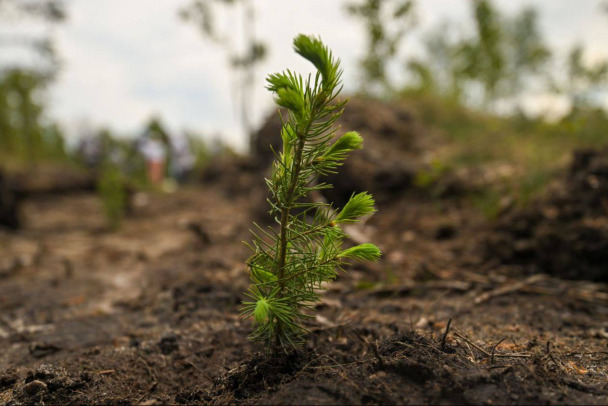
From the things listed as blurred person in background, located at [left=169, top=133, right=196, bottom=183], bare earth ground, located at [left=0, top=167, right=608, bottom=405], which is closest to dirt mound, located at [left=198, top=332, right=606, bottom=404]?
bare earth ground, located at [left=0, top=167, right=608, bottom=405]

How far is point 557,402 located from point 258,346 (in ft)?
4.29

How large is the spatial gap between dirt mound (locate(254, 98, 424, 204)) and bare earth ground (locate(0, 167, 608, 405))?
14.3 inches

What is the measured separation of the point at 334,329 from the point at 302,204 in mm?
964

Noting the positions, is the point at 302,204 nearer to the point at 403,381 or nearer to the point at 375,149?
the point at 403,381

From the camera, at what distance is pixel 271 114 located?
6.76m

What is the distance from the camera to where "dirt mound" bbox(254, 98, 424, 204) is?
16.5ft

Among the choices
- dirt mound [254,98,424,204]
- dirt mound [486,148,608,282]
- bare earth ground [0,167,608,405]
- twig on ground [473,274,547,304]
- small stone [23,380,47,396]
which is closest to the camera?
bare earth ground [0,167,608,405]

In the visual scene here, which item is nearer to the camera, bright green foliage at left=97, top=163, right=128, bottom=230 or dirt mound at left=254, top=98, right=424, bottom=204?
dirt mound at left=254, top=98, right=424, bottom=204

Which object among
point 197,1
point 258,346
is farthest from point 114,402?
point 197,1

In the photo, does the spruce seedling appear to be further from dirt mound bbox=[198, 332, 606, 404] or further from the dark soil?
the dark soil

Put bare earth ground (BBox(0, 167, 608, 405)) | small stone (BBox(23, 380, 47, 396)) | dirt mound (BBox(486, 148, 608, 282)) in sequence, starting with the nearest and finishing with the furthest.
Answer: bare earth ground (BBox(0, 167, 608, 405)), small stone (BBox(23, 380, 47, 396)), dirt mound (BBox(486, 148, 608, 282))

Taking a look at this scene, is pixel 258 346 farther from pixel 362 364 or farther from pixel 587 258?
pixel 587 258

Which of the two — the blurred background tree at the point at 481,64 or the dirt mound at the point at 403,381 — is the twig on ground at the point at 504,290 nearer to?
the dirt mound at the point at 403,381

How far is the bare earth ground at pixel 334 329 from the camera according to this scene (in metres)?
1.34
